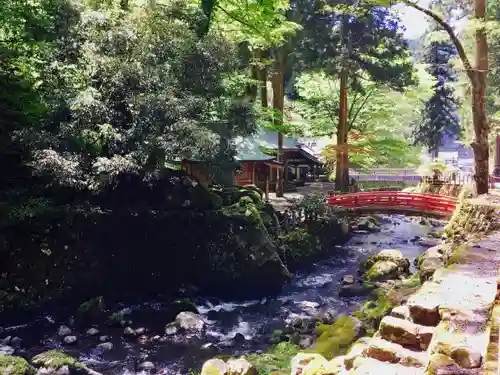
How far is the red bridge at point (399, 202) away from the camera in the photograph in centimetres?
2239

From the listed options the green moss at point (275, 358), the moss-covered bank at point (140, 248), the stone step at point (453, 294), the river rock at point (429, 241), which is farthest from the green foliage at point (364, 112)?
the stone step at point (453, 294)

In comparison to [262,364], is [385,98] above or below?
above

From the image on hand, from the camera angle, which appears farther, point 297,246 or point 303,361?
point 297,246

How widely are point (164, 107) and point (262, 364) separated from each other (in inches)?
329

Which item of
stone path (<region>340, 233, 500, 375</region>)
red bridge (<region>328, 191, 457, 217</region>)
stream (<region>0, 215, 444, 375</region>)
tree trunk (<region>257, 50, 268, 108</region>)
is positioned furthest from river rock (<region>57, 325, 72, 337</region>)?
tree trunk (<region>257, 50, 268, 108</region>)

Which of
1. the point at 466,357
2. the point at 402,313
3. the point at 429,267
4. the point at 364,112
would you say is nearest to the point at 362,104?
the point at 364,112

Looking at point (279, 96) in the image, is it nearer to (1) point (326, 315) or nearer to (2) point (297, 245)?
(2) point (297, 245)

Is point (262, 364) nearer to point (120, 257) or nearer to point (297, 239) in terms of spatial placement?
point (120, 257)

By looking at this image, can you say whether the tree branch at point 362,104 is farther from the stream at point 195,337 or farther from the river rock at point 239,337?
the river rock at point 239,337

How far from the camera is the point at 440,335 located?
5.82m

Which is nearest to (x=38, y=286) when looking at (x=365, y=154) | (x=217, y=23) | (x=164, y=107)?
(x=164, y=107)

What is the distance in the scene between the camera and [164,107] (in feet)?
52.2

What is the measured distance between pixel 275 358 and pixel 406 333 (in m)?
6.37

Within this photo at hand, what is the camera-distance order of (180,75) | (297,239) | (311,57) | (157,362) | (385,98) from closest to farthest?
(157,362) < (180,75) < (297,239) < (311,57) < (385,98)
